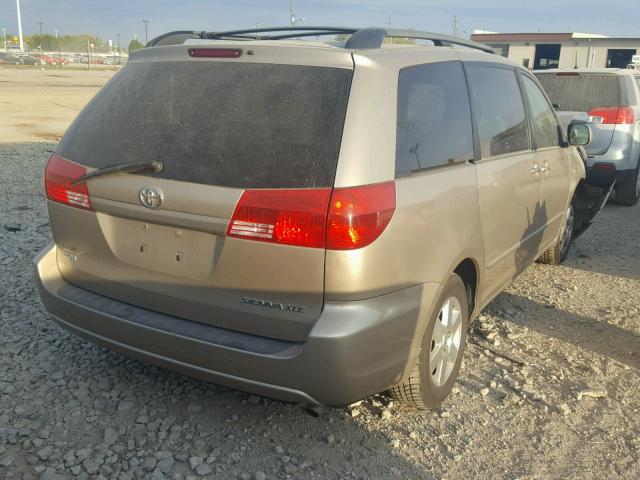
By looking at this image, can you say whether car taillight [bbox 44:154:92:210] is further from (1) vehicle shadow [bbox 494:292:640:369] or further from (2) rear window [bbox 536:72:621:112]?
(2) rear window [bbox 536:72:621:112]

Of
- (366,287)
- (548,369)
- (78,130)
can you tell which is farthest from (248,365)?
(548,369)

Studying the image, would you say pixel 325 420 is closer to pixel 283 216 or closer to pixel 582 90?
pixel 283 216

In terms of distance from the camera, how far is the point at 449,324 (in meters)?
3.30

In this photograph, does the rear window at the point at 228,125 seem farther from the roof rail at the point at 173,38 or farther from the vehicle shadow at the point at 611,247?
the vehicle shadow at the point at 611,247

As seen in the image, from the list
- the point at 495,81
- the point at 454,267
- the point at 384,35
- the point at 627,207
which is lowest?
the point at 627,207

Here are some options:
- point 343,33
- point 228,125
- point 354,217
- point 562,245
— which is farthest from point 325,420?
point 562,245

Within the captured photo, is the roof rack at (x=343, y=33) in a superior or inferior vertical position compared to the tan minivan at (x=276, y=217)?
superior

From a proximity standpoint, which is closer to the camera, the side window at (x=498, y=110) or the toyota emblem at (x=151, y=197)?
the toyota emblem at (x=151, y=197)

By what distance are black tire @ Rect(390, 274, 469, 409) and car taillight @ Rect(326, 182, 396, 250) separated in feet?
2.16

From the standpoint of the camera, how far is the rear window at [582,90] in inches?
327

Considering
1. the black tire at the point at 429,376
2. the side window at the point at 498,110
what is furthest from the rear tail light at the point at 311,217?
the side window at the point at 498,110

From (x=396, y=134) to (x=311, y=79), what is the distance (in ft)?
1.43

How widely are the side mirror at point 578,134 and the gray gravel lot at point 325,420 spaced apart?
1598 millimetres

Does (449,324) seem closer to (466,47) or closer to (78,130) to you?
(466,47)
